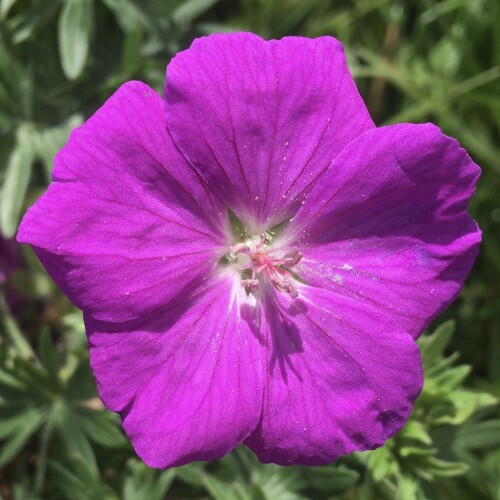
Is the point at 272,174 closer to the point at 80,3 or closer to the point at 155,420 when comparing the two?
the point at 155,420

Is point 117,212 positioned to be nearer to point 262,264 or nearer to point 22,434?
point 262,264

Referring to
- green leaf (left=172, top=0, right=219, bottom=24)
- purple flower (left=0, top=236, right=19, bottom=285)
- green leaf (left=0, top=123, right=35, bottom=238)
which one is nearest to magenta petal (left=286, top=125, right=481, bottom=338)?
green leaf (left=0, top=123, right=35, bottom=238)

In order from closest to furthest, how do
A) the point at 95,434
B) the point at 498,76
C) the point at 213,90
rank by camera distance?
the point at 213,90, the point at 95,434, the point at 498,76

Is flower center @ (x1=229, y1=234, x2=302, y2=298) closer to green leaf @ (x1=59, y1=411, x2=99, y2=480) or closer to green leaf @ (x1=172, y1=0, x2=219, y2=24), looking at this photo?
green leaf @ (x1=59, y1=411, x2=99, y2=480)

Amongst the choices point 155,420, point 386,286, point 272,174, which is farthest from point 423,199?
point 155,420

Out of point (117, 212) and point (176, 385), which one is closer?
point (117, 212)

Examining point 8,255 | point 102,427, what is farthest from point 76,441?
point 8,255

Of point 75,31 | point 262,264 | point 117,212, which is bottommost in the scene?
point 262,264
